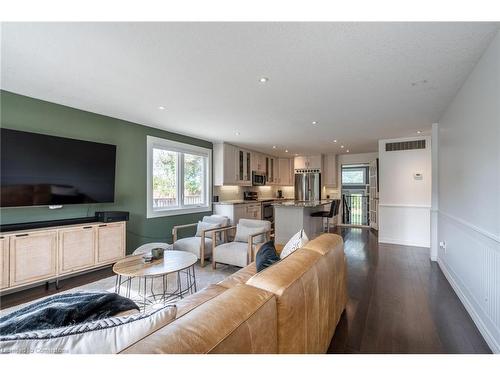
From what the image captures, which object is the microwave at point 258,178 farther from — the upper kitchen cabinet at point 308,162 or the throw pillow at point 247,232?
the throw pillow at point 247,232

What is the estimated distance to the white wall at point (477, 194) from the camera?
1.80 metres

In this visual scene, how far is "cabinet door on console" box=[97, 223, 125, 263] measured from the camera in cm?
324

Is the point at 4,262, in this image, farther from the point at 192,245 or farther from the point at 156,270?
the point at 192,245

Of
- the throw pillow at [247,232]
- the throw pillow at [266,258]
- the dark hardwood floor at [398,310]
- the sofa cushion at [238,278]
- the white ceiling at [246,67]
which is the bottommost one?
the dark hardwood floor at [398,310]

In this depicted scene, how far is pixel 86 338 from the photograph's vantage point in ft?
2.39

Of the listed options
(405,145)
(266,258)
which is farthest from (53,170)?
(405,145)

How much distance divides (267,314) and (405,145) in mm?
5554

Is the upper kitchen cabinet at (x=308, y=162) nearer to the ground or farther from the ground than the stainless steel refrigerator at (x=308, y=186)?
farther from the ground

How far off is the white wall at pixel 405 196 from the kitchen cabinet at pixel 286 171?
3.59 metres

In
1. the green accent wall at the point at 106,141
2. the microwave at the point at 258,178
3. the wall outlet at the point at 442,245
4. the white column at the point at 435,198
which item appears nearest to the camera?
the green accent wall at the point at 106,141

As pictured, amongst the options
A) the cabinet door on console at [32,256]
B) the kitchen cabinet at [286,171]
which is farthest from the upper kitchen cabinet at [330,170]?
the cabinet door on console at [32,256]

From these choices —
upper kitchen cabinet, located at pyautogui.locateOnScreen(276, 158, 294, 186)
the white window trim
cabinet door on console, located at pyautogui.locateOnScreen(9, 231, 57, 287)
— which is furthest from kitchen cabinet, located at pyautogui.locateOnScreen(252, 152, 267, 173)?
cabinet door on console, located at pyautogui.locateOnScreen(9, 231, 57, 287)

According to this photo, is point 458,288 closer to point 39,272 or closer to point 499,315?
point 499,315

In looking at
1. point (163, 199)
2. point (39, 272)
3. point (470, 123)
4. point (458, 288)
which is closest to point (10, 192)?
point (39, 272)
